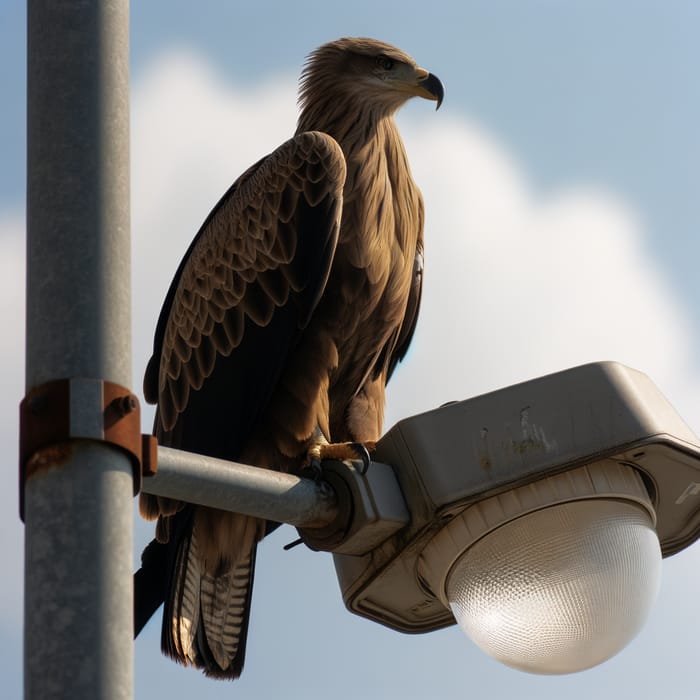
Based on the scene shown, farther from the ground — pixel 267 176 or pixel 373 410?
pixel 267 176

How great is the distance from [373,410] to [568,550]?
2735mm

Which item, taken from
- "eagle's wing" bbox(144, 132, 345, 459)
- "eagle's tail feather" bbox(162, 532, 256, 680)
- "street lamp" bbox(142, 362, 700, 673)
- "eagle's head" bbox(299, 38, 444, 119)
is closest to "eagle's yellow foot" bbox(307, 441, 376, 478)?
"eagle's wing" bbox(144, 132, 345, 459)

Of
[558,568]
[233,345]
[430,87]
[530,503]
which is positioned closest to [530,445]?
[530,503]

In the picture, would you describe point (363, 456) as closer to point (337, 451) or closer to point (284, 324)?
point (337, 451)

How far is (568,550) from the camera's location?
336 centimetres

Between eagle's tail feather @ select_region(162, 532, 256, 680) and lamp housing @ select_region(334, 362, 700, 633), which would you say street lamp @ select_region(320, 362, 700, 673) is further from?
eagle's tail feather @ select_region(162, 532, 256, 680)

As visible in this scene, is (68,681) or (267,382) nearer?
(68,681)

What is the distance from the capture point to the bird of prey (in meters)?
5.39

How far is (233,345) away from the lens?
228 inches

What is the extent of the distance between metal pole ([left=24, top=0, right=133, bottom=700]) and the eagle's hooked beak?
361 cm

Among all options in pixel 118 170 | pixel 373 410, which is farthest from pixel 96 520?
pixel 373 410

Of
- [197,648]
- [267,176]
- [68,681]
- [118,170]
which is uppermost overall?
[267,176]

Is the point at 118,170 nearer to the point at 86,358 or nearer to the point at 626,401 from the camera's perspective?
the point at 86,358

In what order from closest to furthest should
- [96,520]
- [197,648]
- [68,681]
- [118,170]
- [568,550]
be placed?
[68,681]
[96,520]
[118,170]
[568,550]
[197,648]
